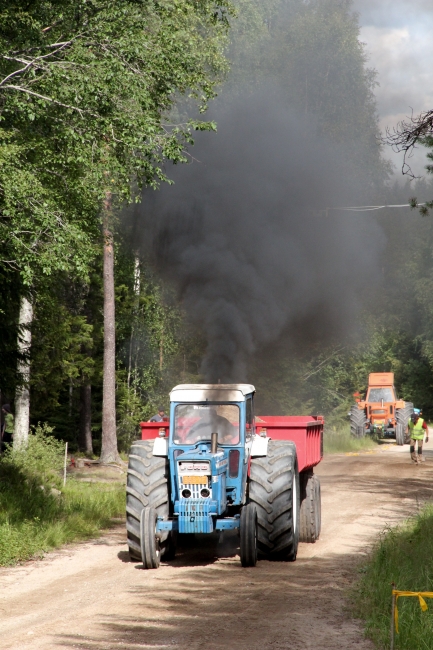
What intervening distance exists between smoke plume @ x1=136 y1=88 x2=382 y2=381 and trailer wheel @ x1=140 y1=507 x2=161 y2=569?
461 cm

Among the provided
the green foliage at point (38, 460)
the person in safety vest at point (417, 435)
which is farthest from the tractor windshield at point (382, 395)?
the green foliage at point (38, 460)

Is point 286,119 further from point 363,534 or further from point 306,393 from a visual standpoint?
point 306,393

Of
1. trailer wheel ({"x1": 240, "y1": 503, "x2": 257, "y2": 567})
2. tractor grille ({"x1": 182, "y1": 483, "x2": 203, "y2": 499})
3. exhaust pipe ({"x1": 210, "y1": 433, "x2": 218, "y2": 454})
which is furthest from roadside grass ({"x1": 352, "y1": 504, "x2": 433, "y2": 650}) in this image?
exhaust pipe ({"x1": 210, "y1": 433, "x2": 218, "y2": 454})

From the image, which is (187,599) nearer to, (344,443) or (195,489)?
(195,489)

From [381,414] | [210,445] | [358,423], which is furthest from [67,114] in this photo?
[381,414]

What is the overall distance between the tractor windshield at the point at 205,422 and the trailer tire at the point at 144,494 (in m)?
0.41

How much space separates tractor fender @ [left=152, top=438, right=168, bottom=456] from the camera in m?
9.78

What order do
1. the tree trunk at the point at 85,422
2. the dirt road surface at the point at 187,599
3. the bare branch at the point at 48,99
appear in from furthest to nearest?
the tree trunk at the point at 85,422
the bare branch at the point at 48,99
the dirt road surface at the point at 187,599

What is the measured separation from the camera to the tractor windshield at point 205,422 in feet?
31.6

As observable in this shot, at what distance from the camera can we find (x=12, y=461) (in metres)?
15.9

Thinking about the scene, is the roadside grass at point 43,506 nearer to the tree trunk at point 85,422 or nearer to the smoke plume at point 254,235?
the smoke plume at point 254,235

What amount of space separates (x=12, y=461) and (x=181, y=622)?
31.9 ft

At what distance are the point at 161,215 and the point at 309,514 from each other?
6.83 meters

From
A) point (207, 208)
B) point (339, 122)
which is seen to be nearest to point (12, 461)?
point (207, 208)
